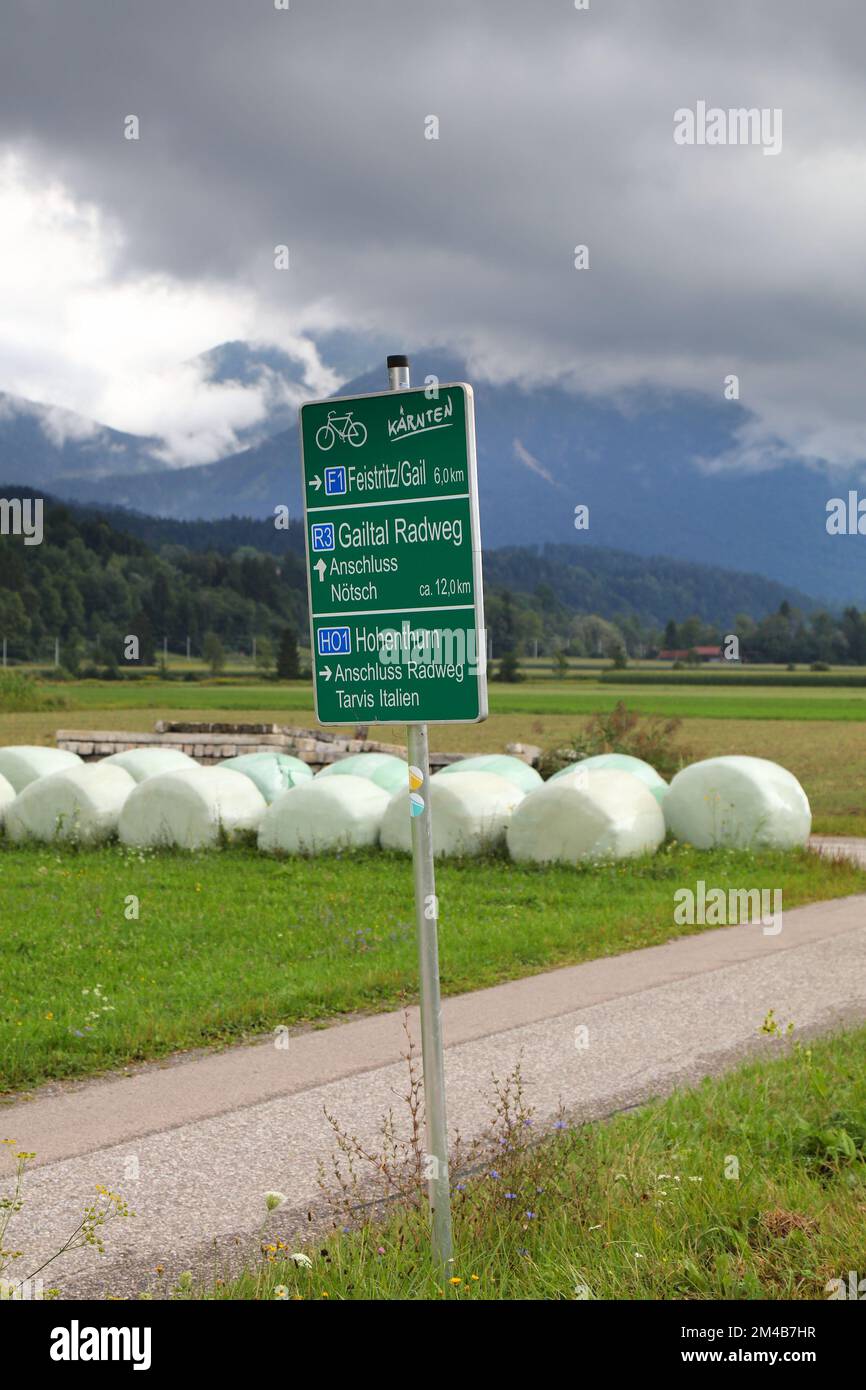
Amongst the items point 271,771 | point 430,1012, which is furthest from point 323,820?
point 430,1012

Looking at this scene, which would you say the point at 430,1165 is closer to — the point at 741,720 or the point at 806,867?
the point at 806,867

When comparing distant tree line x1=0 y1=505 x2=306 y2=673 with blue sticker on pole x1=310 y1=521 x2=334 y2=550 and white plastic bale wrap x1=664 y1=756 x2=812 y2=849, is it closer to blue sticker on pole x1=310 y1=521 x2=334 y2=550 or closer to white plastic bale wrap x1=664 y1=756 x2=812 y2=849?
white plastic bale wrap x1=664 y1=756 x2=812 y2=849

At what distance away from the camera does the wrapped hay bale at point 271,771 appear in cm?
1844

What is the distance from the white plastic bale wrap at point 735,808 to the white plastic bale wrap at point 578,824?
1151 millimetres

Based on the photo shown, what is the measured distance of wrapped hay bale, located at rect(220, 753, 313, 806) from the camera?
60.5 ft

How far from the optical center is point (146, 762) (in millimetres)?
19219

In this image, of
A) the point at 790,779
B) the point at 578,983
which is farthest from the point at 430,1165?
the point at 790,779

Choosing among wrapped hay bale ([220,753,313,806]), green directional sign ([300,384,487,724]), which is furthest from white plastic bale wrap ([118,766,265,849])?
green directional sign ([300,384,487,724])

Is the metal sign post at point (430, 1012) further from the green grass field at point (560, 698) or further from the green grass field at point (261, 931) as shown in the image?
the green grass field at point (560, 698)

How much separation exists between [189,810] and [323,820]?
5.12 feet
